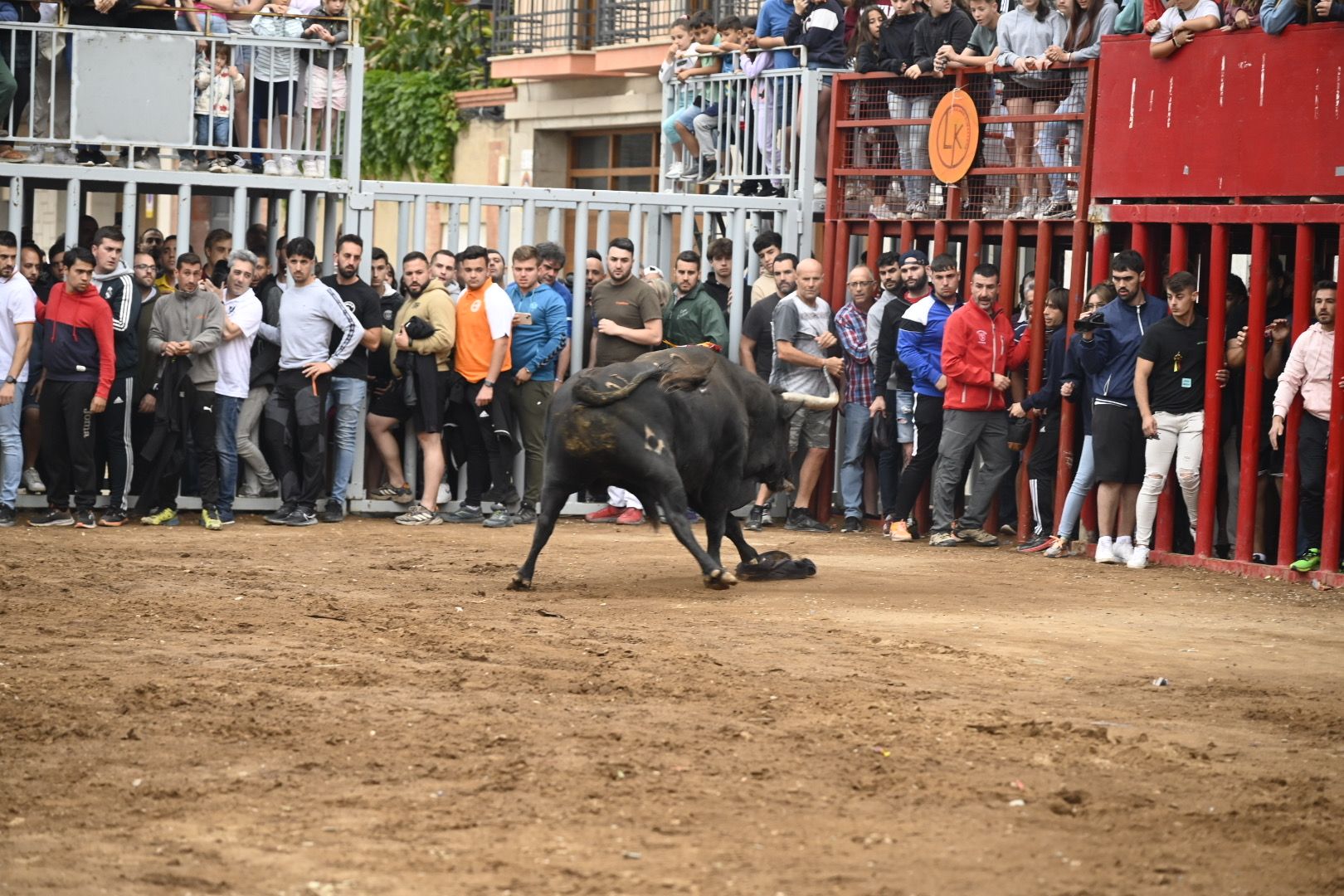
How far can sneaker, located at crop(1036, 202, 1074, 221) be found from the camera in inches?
556

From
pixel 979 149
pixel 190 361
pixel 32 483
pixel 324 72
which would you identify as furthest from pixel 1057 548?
pixel 32 483

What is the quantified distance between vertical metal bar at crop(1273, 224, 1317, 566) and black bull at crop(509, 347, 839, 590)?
3.48 metres

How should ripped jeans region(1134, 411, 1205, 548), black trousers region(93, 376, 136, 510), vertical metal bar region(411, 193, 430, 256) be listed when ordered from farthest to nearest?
vertical metal bar region(411, 193, 430, 256)
black trousers region(93, 376, 136, 510)
ripped jeans region(1134, 411, 1205, 548)

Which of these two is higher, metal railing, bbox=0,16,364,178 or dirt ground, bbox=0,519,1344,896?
metal railing, bbox=0,16,364,178

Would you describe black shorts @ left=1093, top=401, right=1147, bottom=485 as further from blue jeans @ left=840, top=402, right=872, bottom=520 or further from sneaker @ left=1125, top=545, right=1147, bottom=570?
blue jeans @ left=840, top=402, right=872, bottom=520

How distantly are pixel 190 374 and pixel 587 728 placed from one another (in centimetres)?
741

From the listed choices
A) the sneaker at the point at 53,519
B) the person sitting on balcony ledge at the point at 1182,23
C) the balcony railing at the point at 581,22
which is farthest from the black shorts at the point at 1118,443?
the balcony railing at the point at 581,22

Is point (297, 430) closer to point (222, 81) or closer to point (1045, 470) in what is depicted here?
point (222, 81)

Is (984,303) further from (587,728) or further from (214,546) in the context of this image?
(587,728)

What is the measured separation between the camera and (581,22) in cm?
3027

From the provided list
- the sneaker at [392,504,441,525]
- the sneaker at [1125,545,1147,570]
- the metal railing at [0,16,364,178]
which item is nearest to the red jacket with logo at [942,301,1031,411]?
the sneaker at [1125,545,1147,570]

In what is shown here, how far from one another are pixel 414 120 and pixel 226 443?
18.6m

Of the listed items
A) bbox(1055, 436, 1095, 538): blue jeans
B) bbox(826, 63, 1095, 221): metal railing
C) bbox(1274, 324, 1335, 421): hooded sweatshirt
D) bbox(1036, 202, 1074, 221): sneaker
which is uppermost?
bbox(826, 63, 1095, 221): metal railing

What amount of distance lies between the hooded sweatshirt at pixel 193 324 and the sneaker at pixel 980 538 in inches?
219
